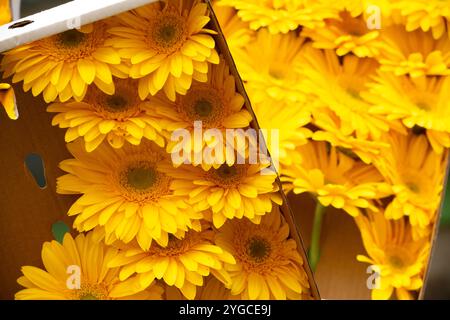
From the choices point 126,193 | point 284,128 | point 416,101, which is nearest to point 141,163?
point 126,193

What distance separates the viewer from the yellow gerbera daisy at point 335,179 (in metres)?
0.53

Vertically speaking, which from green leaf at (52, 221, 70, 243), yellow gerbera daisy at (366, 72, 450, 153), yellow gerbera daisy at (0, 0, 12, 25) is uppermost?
yellow gerbera daisy at (0, 0, 12, 25)

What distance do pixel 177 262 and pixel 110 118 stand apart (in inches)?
4.1

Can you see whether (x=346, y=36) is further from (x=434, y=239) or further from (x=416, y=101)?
(x=434, y=239)

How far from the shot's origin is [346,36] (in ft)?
1.97

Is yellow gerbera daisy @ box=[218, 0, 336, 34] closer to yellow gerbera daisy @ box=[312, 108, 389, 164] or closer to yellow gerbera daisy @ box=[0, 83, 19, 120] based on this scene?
yellow gerbera daisy @ box=[312, 108, 389, 164]

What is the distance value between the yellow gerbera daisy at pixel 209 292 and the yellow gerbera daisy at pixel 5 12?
0.82ft

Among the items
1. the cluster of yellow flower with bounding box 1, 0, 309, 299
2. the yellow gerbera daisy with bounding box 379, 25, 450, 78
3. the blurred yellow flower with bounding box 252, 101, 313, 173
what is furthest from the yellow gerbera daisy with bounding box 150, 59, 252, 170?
the yellow gerbera daisy with bounding box 379, 25, 450, 78

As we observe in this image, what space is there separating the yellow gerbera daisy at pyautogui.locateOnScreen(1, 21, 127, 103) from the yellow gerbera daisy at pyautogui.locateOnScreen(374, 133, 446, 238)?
25 cm

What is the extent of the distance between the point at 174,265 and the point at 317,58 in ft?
0.92

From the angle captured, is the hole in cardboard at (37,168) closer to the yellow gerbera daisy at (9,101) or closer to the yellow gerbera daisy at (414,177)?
the yellow gerbera daisy at (9,101)

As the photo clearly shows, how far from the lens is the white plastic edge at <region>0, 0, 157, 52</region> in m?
0.38

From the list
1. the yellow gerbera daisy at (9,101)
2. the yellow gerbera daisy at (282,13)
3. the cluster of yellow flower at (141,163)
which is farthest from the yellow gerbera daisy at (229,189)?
the yellow gerbera daisy at (282,13)

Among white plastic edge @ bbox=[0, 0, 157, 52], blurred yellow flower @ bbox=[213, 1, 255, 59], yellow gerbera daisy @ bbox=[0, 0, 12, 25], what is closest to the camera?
white plastic edge @ bbox=[0, 0, 157, 52]
